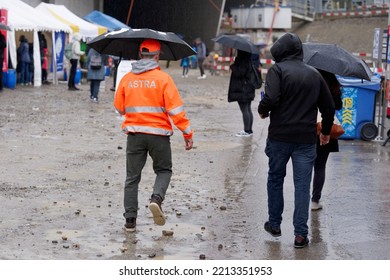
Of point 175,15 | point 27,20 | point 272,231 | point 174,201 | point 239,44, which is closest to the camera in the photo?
point 272,231

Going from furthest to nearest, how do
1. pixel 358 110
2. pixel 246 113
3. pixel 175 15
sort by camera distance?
pixel 175 15, pixel 246 113, pixel 358 110

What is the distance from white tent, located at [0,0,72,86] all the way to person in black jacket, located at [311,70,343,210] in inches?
653

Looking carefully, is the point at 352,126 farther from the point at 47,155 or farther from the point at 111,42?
the point at 111,42

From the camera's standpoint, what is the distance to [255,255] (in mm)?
7074

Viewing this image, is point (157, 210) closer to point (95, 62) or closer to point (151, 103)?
point (151, 103)

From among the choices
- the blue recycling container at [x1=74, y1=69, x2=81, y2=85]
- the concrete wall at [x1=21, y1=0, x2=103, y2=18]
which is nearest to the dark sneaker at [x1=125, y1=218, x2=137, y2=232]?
the blue recycling container at [x1=74, y1=69, x2=81, y2=85]

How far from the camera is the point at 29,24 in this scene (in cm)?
2528

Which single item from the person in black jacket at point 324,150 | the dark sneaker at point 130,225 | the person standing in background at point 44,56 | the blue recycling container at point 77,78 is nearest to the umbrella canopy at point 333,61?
the person in black jacket at point 324,150

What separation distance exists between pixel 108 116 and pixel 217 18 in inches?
1611

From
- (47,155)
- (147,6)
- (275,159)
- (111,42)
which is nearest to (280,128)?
(275,159)

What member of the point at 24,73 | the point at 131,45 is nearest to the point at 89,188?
the point at 131,45

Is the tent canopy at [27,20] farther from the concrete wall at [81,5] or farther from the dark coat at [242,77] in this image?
the concrete wall at [81,5]

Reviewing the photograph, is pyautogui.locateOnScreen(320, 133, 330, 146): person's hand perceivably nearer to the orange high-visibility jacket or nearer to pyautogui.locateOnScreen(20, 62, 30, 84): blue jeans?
the orange high-visibility jacket

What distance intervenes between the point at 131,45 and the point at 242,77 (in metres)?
6.15
